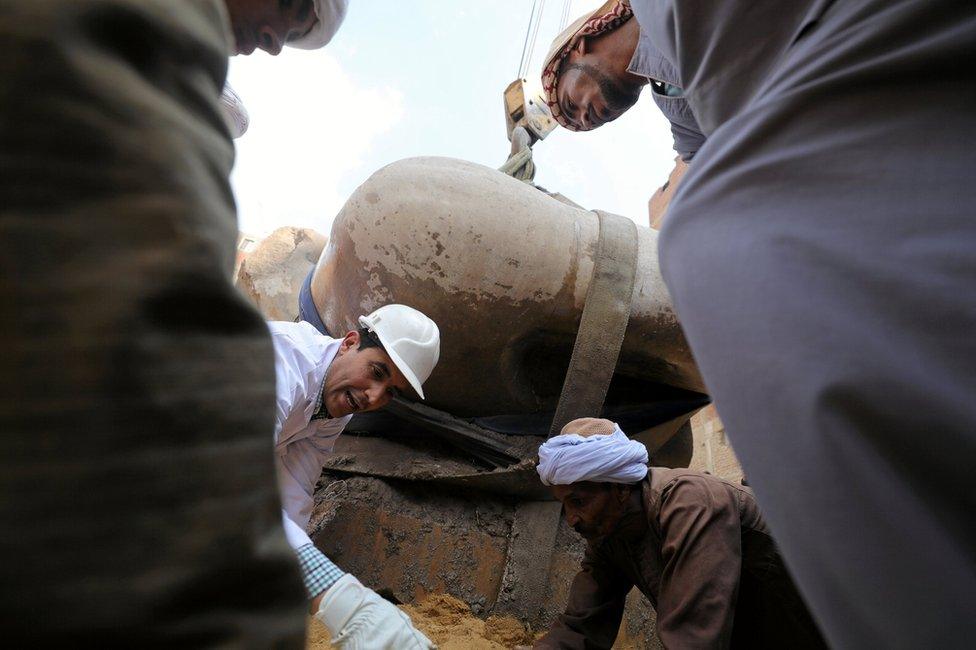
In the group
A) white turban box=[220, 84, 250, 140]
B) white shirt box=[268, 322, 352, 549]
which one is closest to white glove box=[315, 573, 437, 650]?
white shirt box=[268, 322, 352, 549]

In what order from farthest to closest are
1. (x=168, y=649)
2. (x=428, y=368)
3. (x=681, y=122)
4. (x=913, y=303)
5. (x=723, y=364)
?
(x=428, y=368) < (x=681, y=122) < (x=723, y=364) < (x=913, y=303) < (x=168, y=649)

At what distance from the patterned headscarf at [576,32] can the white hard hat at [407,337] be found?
1158 millimetres

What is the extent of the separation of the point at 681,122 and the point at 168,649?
5.61 ft

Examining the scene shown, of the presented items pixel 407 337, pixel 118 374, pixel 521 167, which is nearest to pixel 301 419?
pixel 407 337

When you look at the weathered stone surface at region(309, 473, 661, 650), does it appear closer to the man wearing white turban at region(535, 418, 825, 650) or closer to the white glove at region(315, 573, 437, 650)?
the man wearing white turban at region(535, 418, 825, 650)

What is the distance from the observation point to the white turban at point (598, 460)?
216 centimetres

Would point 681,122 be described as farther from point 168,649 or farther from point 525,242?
point 168,649

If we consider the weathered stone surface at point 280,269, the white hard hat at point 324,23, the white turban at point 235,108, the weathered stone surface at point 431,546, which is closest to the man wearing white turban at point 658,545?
the weathered stone surface at point 431,546

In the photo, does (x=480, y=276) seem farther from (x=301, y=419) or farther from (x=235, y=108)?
(x=235, y=108)

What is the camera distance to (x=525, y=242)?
263 centimetres

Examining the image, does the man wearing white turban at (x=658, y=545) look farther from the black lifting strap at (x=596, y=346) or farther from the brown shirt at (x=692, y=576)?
the black lifting strap at (x=596, y=346)

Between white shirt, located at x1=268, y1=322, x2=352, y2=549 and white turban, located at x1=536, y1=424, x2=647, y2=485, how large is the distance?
3.25 ft

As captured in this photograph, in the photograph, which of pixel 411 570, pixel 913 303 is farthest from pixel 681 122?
pixel 411 570

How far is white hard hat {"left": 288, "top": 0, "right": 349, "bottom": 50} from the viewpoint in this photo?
1.75 m
